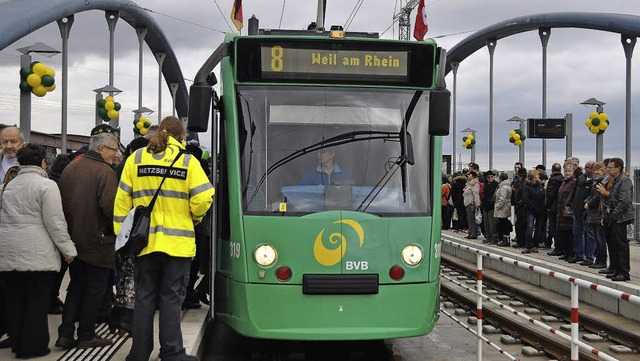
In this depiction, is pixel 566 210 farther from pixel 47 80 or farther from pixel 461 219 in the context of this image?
pixel 47 80

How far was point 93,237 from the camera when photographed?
7266 millimetres

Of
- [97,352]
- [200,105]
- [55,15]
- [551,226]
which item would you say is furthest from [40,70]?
[97,352]

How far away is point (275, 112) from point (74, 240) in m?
2.17

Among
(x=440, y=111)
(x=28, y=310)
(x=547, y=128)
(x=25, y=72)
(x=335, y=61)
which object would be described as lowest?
(x=28, y=310)

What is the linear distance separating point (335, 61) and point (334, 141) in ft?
2.71

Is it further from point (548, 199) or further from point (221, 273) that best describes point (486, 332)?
point (548, 199)

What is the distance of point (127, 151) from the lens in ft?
27.3

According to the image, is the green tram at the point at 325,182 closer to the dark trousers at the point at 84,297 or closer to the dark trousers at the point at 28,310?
the dark trousers at the point at 84,297

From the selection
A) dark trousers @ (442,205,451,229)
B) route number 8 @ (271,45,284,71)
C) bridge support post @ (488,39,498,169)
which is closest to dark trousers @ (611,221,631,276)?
route number 8 @ (271,45,284,71)

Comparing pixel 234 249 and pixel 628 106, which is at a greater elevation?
pixel 628 106

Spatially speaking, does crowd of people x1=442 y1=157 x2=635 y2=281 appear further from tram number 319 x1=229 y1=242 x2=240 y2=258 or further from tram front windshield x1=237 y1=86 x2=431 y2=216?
tram number 319 x1=229 y1=242 x2=240 y2=258

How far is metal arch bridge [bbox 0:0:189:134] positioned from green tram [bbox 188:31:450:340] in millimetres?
19005

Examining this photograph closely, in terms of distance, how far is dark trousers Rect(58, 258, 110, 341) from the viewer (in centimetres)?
733

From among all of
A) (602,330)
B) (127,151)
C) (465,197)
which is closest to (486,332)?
(602,330)
